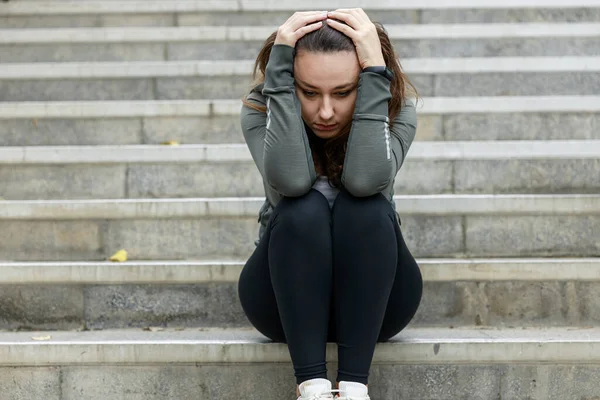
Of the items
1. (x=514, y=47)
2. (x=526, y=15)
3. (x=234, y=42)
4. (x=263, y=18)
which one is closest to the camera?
Result: (x=514, y=47)

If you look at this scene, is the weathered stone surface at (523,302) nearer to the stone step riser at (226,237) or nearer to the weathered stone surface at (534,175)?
the stone step riser at (226,237)

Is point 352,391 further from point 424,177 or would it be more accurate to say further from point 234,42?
point 234,42

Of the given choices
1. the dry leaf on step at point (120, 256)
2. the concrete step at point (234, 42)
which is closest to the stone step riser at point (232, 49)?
the concrete step at point (234, 42)

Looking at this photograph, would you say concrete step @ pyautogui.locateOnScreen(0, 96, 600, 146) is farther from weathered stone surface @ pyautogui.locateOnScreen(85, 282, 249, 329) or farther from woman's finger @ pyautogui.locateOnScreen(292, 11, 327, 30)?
woman's finger @ pyautogui.locateOnScreen(292, 11, 327, 30)

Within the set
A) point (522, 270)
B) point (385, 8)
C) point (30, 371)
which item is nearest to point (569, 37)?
point (385, 8)

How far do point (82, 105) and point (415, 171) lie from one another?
1.52 m

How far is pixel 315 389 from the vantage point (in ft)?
6.97

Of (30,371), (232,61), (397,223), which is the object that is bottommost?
(30,371)

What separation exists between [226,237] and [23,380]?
87 cm

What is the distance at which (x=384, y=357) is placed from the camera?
7.99ft

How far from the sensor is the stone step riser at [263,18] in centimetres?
473

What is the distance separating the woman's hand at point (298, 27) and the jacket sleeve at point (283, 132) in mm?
21

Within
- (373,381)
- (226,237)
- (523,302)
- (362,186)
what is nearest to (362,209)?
(362,186)

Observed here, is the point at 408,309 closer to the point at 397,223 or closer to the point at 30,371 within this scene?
the point at 397,223
